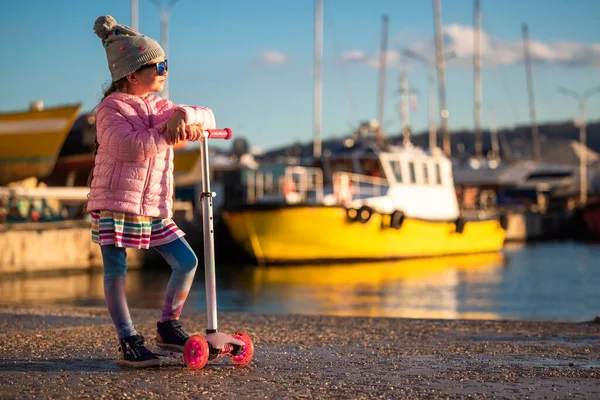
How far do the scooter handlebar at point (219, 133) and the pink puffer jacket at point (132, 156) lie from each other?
0.12ft

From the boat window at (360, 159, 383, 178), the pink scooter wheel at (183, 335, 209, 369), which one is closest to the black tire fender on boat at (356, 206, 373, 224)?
the boat window at (360, 159, 383, 178)

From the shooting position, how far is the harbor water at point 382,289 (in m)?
15.5

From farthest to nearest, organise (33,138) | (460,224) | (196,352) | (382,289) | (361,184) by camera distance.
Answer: (33,138)
(460,224)
(361,184)
(382,289)
(196,352)

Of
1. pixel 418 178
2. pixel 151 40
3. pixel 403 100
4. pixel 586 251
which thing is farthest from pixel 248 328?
pixel 403 100

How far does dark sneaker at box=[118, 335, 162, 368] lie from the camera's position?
526cm

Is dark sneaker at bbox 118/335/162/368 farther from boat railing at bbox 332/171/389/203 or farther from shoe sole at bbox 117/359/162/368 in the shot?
boat railing at bbox 332/171/389/203

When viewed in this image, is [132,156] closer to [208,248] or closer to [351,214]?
[208,248]

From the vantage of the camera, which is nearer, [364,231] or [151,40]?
[151,40]

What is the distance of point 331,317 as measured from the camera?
32.7 ft

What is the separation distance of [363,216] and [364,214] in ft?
0.23

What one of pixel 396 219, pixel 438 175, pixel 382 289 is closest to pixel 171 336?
pixel 382 289

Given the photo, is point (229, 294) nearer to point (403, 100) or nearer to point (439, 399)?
point (439, 399)

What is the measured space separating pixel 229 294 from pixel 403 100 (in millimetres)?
24697

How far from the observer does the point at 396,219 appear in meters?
30.0
